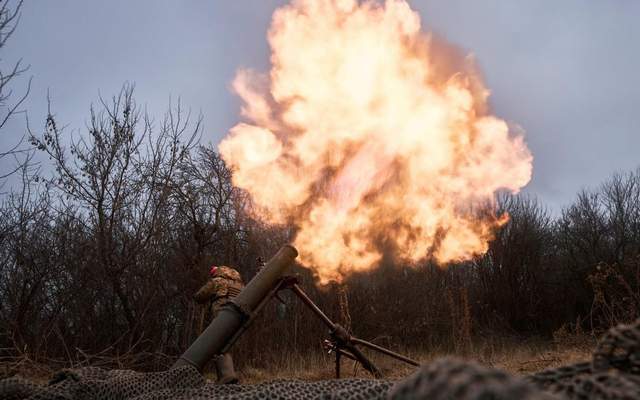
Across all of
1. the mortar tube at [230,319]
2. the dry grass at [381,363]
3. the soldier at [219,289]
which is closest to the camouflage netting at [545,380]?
the mortar tube at [230,319]

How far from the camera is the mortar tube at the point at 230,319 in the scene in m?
5.33

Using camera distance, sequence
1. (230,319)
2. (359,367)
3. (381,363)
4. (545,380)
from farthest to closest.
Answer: (381,363)
(359,367)
(230,319)
(545,380)

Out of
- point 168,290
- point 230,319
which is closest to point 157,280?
point 168,290

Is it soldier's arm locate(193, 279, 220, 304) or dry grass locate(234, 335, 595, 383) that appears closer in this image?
soldier's arm locate(193, 279, 220, 304)

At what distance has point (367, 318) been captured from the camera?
53.4ft

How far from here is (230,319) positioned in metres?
5.59

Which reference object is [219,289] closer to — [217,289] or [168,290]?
[217,289]

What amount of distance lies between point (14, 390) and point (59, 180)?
340 inches

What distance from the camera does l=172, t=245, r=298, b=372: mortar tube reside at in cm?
533

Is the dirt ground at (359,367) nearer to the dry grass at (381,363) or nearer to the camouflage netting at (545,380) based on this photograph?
the dry grass at (381,363)

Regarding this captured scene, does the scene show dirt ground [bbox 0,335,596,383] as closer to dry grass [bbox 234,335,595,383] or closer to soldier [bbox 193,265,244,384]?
dry grass [bbox 234,335,595,383]

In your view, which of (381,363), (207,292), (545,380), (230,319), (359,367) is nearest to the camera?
(545,380)

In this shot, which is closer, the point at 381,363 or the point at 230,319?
the point at 230,319

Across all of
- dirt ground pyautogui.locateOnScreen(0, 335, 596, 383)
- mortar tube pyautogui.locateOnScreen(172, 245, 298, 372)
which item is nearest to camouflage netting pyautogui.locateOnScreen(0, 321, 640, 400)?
mortar tube pyautogui.locateOnScreen(172, 245, 298, 372)
